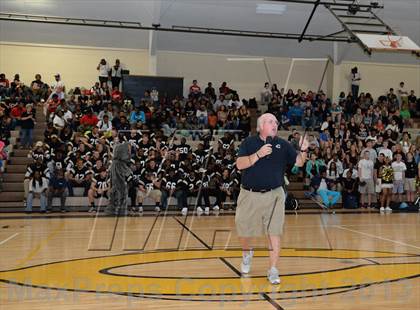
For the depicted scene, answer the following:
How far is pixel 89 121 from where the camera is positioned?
59.4 ft

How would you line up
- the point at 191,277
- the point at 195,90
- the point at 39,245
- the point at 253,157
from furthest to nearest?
the point at 195,90 → the point at 39,245 → the point at 191,277 → the point at 253,157

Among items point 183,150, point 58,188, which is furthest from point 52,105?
point 183,150

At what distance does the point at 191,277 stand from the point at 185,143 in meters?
11.4

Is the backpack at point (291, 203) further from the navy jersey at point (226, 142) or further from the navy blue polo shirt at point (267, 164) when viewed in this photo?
the navy blue polo shirt at point (267, 164)

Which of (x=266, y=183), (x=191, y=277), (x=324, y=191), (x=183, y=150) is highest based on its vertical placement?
(x=266, y=183)

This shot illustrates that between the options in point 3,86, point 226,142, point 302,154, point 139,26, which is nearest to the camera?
point 302,154

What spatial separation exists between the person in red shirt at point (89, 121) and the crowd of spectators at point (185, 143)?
0.03 meters

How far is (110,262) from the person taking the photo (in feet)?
23.0

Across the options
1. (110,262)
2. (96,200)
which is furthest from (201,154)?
(110,262)

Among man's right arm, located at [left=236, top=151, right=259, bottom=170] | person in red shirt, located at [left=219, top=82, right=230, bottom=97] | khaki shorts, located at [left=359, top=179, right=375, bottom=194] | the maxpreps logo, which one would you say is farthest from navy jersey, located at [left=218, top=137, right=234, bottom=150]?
man's right arm, located at [left=236, top=151, right=259, bottom=170]

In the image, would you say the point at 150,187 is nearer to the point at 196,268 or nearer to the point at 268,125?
the point at 196,268

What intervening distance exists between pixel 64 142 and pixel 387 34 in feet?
33.4

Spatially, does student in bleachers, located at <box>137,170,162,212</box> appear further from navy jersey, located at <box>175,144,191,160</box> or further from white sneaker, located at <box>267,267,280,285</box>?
white sneaker, located at <box>267,267,280,285</box>

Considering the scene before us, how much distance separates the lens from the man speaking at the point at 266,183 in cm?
579
